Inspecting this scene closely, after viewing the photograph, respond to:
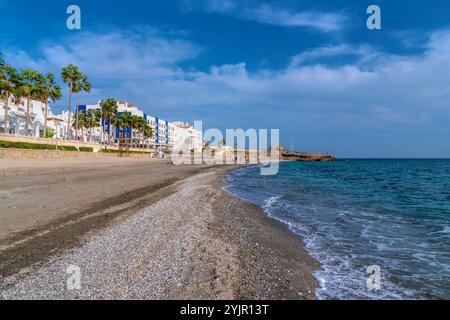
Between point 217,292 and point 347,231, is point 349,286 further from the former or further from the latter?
point 347,231

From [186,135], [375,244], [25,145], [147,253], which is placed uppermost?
[186,135]

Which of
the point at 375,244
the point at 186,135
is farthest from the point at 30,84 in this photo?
the point at 186,135

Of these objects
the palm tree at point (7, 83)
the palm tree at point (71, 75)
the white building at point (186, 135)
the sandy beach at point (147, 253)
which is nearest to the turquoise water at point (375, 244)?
the sandy beach at point (147, 253)

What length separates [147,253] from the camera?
608 cm

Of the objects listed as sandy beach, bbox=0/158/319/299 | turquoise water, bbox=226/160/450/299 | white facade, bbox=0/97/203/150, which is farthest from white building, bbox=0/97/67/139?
turquoise water, bbox=226/160/450/299

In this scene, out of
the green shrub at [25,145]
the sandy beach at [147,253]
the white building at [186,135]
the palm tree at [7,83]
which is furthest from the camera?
the white building at [186,135]

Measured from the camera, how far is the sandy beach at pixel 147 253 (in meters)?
4.49

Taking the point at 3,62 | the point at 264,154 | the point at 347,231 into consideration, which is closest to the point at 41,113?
the point at 3,62

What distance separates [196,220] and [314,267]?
4.56m

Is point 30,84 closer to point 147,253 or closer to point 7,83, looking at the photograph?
point 7,83

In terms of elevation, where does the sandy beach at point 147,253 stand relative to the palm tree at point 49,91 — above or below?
below

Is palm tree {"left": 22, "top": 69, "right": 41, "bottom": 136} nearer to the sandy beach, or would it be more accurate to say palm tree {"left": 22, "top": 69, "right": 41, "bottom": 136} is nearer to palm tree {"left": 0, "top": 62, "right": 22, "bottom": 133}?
palm tree {"left": 0, "top": 62, "right": 22, "bottom": 133}

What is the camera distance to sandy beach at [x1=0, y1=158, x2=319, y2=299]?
4.49 meters

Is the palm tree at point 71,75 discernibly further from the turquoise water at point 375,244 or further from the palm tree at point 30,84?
the turquoise water at point 375,244
